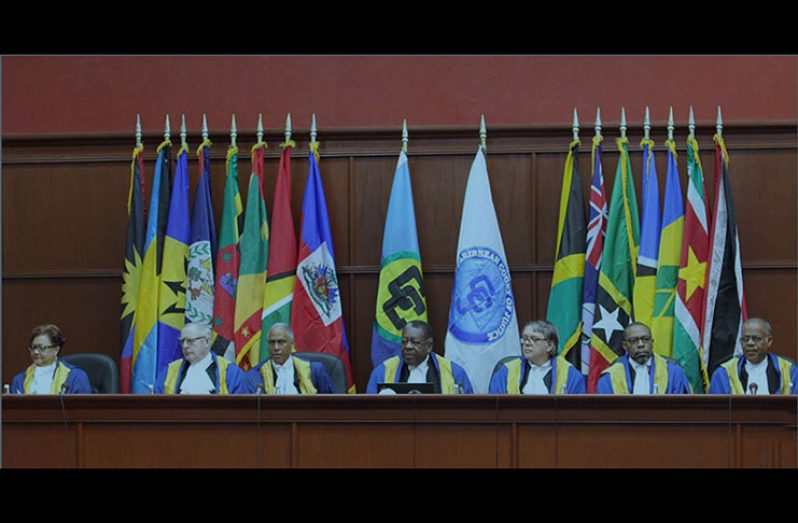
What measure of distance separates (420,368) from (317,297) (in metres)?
1.14

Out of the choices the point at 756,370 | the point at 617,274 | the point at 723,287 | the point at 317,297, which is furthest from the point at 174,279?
the point at 756,370

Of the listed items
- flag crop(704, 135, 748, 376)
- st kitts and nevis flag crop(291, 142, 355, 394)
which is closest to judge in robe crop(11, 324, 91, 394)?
st kitts and nevis flag crop(291, 142, 355, 394)

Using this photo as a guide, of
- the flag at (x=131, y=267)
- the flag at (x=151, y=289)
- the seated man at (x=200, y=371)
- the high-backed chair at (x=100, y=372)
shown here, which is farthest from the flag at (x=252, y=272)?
the high-backed chair at (x=100, y=372)

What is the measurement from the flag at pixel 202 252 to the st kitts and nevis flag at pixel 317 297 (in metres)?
0.56

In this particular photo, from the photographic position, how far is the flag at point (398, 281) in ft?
27.0

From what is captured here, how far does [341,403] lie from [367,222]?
9.32 ft

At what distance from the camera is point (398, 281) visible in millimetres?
8281

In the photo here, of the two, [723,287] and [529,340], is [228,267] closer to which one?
[529,340]

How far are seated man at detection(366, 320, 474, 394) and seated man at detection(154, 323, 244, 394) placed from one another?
78 cm

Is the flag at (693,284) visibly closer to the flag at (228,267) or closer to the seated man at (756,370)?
the seated man at (756,370)

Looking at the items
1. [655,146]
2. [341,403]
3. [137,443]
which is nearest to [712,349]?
[655,146]

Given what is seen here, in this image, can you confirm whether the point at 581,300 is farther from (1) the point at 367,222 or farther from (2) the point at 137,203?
(2) the point at 137,203

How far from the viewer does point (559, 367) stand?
7.24 meters

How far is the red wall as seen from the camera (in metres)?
8.45
